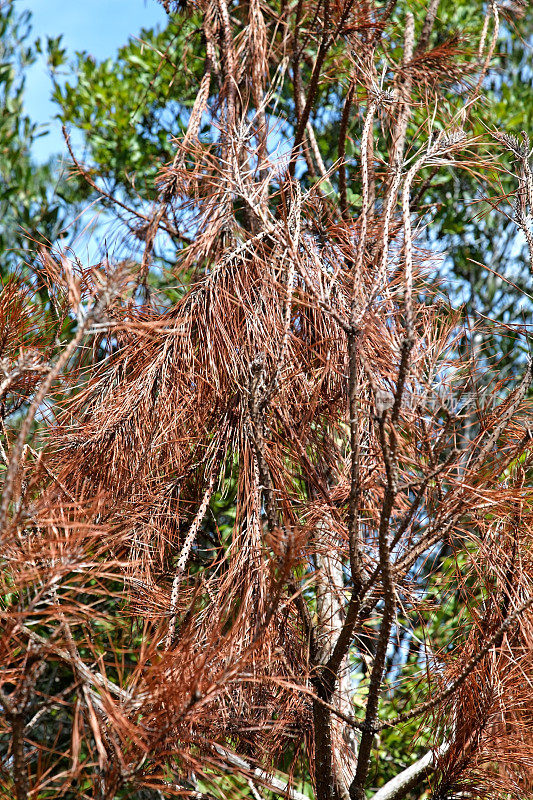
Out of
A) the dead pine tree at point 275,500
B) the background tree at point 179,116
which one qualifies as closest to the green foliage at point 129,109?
the background tree at point 179,116

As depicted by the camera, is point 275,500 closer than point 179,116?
Yes

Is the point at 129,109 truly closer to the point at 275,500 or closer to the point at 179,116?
the point at 179,116

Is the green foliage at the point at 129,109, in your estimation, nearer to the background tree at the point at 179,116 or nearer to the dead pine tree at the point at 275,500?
the background tree at the point at 179,116

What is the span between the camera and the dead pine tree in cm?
88

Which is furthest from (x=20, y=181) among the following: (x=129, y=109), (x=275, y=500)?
(x=275, y=500)

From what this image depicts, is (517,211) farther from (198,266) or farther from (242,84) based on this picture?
(242,84)

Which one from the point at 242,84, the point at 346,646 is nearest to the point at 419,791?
the point at 346,646

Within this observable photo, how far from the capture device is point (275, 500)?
114cm

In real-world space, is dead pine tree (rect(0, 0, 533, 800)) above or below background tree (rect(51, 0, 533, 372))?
below

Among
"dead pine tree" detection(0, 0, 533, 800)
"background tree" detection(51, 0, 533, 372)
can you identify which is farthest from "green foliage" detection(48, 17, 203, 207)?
"dead pine tree" detection(0, 0, 533, 800)

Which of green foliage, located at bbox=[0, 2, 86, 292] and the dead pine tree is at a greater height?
green foliage, located at bbox=[0, 2, 86, 292]

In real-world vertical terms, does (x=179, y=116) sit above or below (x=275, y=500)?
above

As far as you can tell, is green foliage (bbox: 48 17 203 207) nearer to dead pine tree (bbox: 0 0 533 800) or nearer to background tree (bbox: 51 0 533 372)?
background tree (bbox: 51 0 533 372)

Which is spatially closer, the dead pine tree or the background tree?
the dead pine tree
